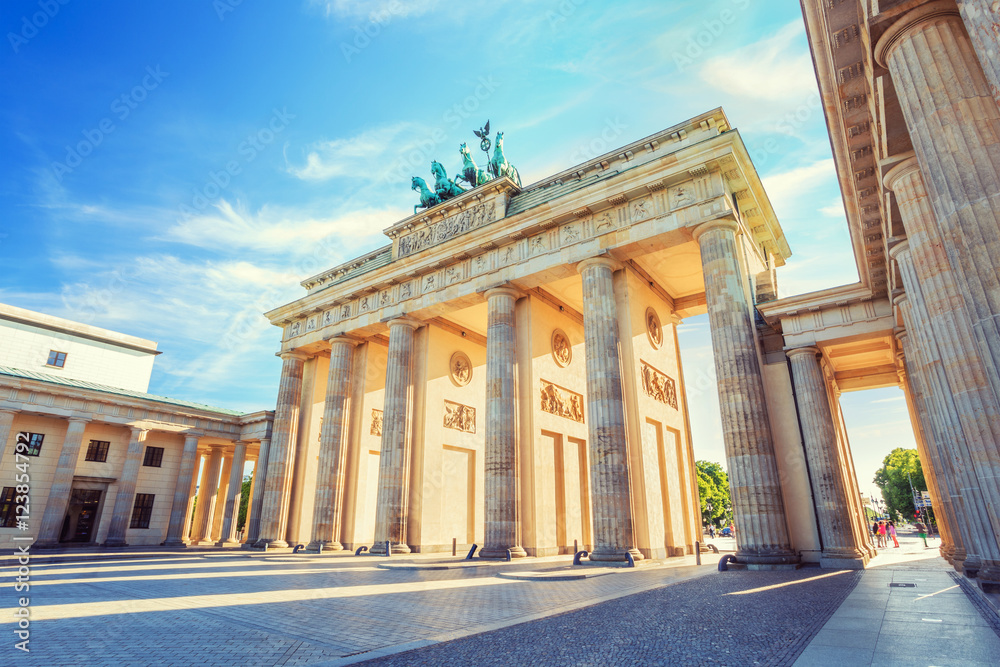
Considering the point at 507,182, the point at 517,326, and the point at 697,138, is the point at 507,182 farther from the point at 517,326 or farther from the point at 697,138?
the point at 697,138

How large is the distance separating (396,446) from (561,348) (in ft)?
31.1

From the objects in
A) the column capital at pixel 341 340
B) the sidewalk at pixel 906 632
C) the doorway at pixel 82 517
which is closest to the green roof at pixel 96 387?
the doorway at pixel 82 517

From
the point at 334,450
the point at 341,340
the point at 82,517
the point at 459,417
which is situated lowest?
the point at 82,517

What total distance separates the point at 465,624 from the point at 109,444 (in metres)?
38.2

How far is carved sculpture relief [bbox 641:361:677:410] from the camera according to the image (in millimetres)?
22172

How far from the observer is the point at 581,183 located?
22.3 metres

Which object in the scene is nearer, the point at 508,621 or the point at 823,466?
the point at 508,621

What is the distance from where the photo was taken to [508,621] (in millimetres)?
7109

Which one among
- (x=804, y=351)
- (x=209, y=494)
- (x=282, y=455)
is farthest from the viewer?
(x=209, y=494)

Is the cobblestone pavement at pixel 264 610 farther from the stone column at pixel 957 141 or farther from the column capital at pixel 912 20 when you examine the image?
the column capital at pixel 912 20

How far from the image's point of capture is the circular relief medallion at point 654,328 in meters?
23.7

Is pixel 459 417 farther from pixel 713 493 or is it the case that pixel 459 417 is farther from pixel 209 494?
pixel 713 493

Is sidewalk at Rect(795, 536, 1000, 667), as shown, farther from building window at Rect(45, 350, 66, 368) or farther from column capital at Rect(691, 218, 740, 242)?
building window at Rect(45, 350, 66, 368)

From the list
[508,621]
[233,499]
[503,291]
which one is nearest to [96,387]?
[233,499]
